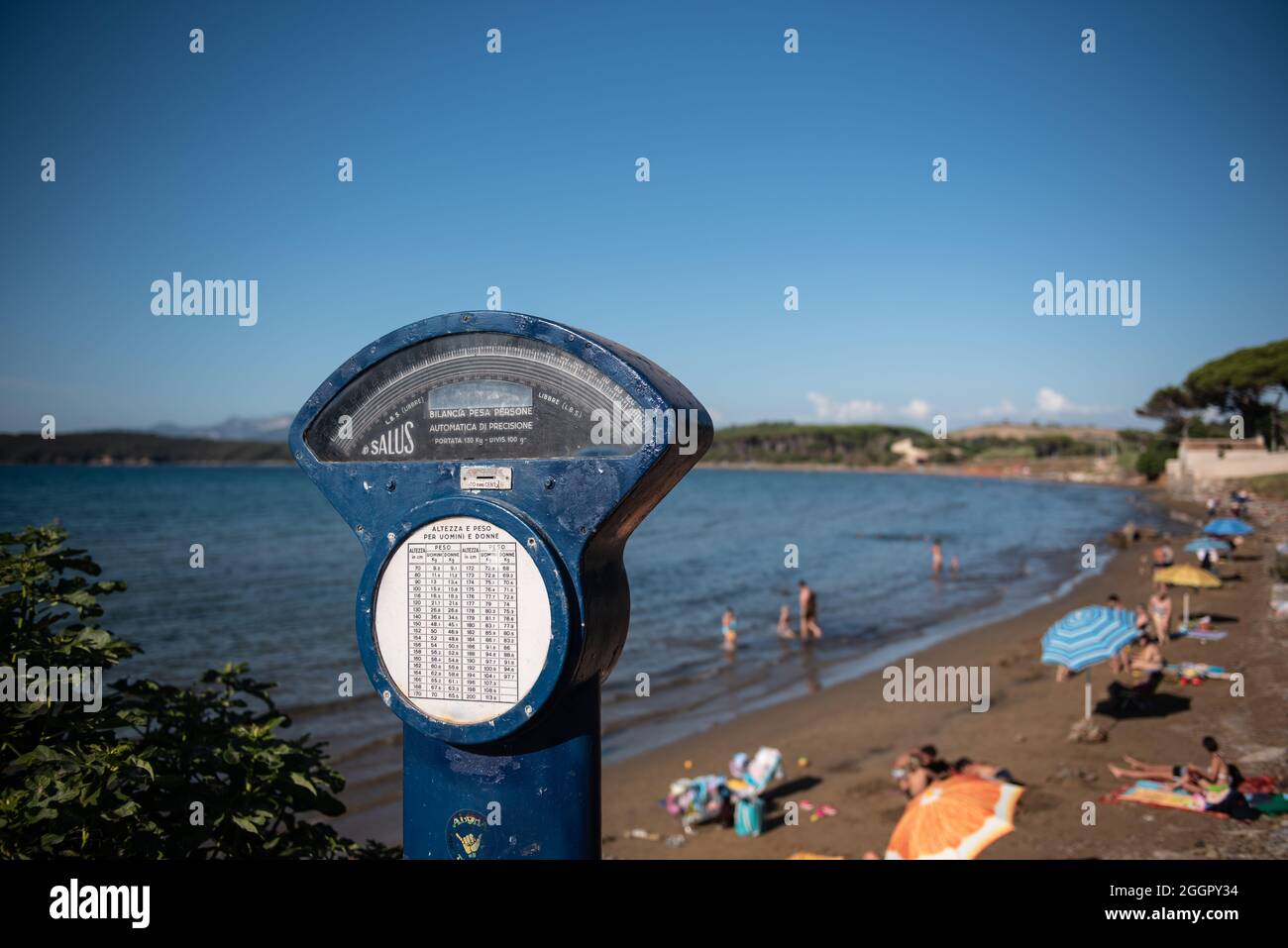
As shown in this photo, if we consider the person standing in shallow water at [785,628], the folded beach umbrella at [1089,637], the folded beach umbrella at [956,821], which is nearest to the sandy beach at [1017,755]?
the folded beach umbrella at [1089,637]

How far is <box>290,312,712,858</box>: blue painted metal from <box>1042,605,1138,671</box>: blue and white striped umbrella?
8.51m

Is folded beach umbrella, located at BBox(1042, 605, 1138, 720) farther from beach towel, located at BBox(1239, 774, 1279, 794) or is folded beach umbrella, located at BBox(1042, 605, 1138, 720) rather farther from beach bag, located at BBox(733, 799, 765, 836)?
beach bag, located at BBox(733, 799, 765, 836)

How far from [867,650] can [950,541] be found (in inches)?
933

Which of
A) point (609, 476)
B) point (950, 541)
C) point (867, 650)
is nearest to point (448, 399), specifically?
point (609, 476)

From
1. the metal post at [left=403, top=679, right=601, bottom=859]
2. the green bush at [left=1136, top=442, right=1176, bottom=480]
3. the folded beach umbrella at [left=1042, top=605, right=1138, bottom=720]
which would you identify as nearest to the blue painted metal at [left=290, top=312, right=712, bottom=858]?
the metal post at [left=403, top=679, right=601, bottom=859]

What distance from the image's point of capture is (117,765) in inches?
92.3

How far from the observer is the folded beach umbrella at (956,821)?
18.7ft

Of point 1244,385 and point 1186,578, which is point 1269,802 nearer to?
point 1186,578

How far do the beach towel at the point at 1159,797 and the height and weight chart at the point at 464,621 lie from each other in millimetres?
7265

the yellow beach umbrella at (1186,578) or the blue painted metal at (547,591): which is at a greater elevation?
the blue painted metal at (547,591)

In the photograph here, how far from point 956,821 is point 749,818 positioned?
2.64m

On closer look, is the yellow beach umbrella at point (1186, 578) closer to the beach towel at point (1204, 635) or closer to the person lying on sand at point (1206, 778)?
the beach towel at point (1204, 635)

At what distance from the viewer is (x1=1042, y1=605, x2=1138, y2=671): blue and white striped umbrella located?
9.37 metres
